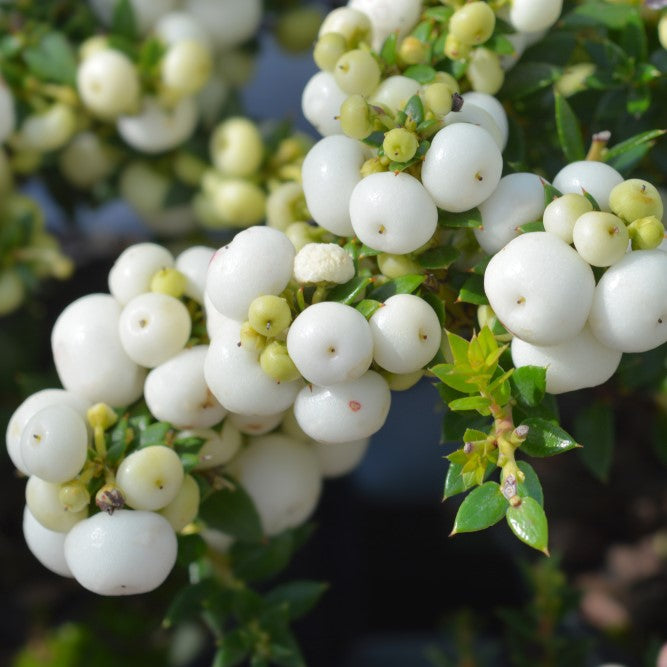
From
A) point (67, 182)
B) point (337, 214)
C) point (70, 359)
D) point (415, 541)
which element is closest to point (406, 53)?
point (337, 214)

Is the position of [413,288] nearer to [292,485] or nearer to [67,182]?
[292,485]

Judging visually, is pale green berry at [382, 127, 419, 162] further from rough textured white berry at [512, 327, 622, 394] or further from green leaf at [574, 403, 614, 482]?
green leaf at [574, 403, 614, 482]

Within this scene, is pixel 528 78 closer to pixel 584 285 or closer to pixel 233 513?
pixel 584 285

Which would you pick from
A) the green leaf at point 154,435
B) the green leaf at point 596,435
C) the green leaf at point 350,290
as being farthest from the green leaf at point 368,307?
the green leaf at point 596,435

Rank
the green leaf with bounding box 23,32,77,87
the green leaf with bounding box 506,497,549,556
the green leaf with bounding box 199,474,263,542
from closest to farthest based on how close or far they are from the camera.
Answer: the green leaf with bounding box 506,497,549,556
the green leaf with bounding box 199,474,263,542
the green leaf with bounding box 23,32,77,87

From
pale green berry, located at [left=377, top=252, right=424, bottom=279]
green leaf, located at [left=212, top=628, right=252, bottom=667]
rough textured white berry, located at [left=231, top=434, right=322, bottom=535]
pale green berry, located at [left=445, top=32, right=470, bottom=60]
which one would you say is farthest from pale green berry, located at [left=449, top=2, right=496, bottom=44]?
green leaf, located at [left=212, top=628, right=252, bottom=667]

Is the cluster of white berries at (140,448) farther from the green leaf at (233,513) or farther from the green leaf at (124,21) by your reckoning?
the green leaf at (124,21)
